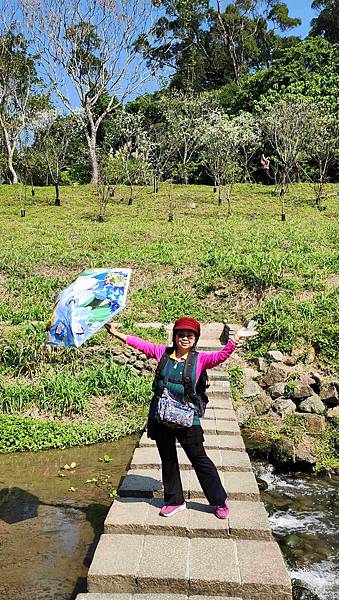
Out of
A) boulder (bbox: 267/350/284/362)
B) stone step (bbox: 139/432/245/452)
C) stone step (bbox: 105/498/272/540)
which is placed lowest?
boulder (bbox: 267/350/284/362)

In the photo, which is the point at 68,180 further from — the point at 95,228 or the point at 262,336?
the point at 262,336

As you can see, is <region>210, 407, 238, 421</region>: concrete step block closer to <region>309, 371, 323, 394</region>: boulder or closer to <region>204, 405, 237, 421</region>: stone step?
<region>204, 405, 237, 421</region>: stone step

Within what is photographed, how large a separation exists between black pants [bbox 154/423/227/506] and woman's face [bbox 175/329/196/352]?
58 centimetres

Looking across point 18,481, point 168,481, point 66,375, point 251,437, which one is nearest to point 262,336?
point 251,437

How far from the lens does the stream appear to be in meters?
4.24

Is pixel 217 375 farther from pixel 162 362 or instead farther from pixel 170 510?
pixel 162 362

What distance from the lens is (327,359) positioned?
30.0 feet

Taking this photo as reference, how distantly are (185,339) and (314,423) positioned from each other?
14.5 feet

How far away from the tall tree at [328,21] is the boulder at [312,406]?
3509 centimetres

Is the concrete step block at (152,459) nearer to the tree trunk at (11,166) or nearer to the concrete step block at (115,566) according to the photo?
the concrete step block at (115,566)

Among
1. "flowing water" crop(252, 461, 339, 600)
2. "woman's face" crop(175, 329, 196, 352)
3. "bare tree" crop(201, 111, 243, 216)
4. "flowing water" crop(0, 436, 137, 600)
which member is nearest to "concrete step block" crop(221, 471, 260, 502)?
"flowing water" crop(252, 461, 339, 600)

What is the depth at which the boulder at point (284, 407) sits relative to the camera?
321 inches

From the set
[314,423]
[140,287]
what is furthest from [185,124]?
[314,423]

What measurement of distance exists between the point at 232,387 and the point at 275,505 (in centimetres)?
306
